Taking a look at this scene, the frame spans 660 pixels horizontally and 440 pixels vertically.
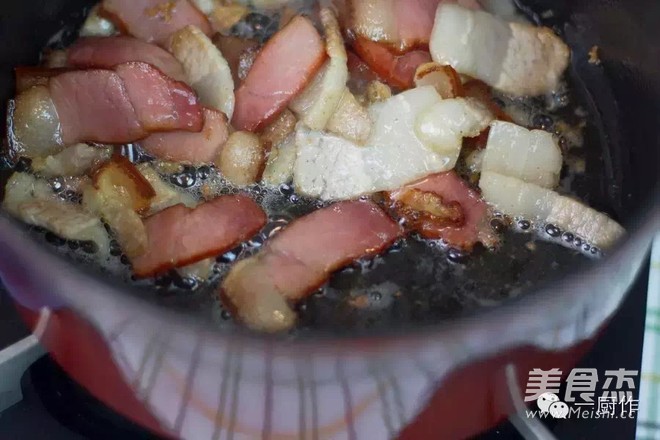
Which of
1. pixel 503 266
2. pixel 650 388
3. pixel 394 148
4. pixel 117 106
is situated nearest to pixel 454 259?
pixel 503 266

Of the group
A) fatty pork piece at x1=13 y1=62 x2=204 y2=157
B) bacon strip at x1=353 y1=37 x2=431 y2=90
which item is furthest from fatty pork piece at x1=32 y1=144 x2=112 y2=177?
bacon strip at x1=353 y1=37 x2=431 y2=90

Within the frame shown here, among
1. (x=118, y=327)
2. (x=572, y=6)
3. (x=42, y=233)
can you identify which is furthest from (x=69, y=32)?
(x=572, y=6)

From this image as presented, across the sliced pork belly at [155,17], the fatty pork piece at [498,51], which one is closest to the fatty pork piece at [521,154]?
the fatty pork piece at [498,51]

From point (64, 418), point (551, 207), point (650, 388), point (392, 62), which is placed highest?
point (392, 62)

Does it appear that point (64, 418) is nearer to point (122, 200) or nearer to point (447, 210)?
point (122, 200)

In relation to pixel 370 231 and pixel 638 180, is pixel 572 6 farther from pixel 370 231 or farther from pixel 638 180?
pixel 370 231

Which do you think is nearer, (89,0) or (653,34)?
(653,34)
